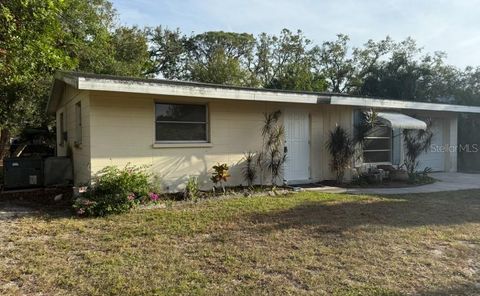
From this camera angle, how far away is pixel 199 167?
31.4 feet

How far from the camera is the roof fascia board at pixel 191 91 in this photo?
7566 millimetres

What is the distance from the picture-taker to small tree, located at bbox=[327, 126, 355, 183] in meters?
11.3

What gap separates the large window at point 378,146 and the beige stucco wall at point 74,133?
859 centimetres

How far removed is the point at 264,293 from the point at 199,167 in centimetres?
603

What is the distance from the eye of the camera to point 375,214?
723 cm

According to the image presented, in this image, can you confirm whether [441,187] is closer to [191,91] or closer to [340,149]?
[340,149]

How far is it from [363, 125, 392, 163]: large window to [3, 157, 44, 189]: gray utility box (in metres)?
9.98

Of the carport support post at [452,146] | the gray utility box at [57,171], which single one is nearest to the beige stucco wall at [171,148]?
the gray utility box at [57,171]

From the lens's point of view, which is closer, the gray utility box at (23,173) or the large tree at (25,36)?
the large tree at (25,36)

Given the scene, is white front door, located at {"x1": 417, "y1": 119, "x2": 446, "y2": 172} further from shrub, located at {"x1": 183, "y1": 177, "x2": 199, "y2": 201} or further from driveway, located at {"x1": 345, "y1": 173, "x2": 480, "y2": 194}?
shrub, located at {"x1": 183, "y1": 177, "x2": 199, "y2": 201}

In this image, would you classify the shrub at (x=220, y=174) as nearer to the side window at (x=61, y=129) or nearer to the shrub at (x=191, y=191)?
the shrub at (x=191, y=191)

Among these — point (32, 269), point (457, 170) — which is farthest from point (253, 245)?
point (457, 170)

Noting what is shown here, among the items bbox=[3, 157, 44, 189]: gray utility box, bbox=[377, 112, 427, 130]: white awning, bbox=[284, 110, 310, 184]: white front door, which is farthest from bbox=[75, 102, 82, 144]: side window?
bbox=[377, 112, 427, 130]: white awning

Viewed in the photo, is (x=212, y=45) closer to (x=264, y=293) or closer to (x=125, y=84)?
(x=125, y=84)
